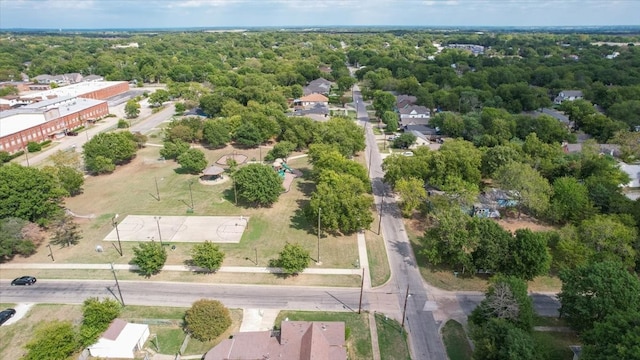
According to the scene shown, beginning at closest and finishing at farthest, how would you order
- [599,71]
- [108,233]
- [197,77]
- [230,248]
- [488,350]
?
[488,350], [230,248], [108,233], [599,71], [197,77]

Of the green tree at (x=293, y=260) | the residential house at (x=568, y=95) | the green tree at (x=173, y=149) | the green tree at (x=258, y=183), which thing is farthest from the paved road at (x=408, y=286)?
the residential house at (x=568, y=95)

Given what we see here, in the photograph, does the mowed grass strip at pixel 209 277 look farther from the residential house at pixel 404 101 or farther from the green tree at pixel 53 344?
the residential house at pixel 404 101

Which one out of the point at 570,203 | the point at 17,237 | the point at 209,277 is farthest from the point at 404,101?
the point at 17,237

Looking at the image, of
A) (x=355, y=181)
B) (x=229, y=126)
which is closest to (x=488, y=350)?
(x=355, y=181)

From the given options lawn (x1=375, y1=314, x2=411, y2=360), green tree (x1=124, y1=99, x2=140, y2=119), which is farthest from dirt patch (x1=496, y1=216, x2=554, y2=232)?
green tree (x1=124, y1=99, x2=140, y2=119)

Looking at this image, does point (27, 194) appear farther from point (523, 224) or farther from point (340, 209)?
point (523, 224)

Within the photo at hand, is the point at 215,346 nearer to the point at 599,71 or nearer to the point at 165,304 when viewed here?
the point at 165,304

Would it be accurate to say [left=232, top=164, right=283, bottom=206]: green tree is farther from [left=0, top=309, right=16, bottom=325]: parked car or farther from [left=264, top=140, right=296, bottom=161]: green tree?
[left=0, top=309, right=16, bottom=325]: parked car
